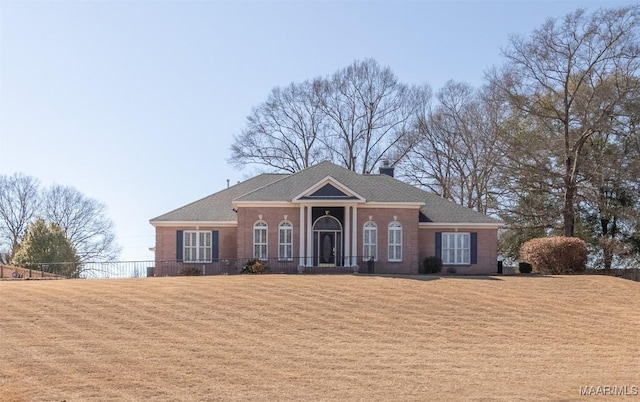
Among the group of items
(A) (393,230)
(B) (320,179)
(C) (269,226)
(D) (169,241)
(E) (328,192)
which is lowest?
(D) (169,241)

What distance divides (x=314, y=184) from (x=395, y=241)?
16.0ft

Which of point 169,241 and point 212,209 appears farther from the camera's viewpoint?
point 212,209

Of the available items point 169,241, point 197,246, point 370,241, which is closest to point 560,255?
point 370,241

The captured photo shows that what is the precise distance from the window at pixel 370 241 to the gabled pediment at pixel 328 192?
183 centimetres

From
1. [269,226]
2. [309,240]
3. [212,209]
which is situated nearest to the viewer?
[309,240]

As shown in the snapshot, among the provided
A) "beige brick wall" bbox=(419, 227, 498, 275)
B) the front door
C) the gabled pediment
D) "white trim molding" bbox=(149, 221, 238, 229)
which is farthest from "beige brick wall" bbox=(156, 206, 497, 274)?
the front door

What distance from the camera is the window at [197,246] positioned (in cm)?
4366

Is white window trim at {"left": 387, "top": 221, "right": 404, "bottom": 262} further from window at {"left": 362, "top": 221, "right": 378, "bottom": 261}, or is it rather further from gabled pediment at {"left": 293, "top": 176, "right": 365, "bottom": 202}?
gabled pediment at {"left": 293, "top": 176, "right": 365, "bottom": 202}

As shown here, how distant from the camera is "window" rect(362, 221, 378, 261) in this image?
140 ft

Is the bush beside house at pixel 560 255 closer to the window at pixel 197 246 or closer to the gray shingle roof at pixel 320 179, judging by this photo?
the gray shingle roof at pixel 320 179

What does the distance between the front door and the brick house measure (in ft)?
0.16

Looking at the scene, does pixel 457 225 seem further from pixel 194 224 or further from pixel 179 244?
pixel 179 244

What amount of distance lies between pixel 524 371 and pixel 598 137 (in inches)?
1278

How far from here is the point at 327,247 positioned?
141ft
